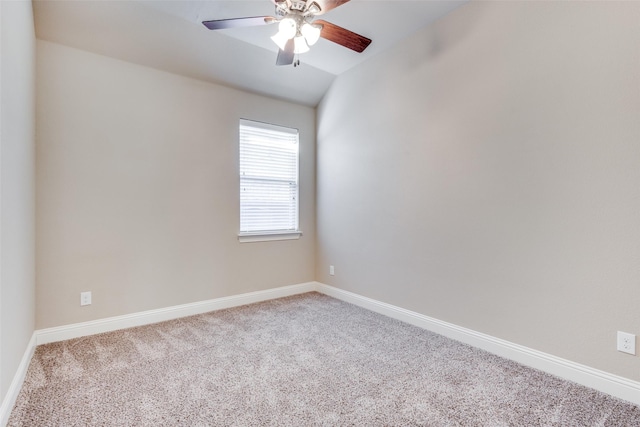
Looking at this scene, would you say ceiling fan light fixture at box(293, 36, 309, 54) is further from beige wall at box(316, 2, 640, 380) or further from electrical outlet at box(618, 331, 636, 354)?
electrical outlet at box(618, 331, 636, 354)

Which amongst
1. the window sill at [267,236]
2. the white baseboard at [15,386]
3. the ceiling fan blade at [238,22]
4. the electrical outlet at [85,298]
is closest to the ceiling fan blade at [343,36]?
the ceiling fan blade at [238,22]

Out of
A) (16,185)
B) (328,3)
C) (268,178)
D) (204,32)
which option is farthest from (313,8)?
(268,178)

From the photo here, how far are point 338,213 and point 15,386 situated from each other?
3058 millimetres

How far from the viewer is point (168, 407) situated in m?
1.76

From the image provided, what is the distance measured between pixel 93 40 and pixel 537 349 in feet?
13.8

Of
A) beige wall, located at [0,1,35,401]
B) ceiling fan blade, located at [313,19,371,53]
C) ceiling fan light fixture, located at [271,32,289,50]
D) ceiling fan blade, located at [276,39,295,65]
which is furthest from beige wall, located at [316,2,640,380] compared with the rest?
beige wall, located at [0,1,35,401]

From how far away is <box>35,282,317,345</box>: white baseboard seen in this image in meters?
2.66

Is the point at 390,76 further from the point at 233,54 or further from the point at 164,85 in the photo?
the point at 164,85

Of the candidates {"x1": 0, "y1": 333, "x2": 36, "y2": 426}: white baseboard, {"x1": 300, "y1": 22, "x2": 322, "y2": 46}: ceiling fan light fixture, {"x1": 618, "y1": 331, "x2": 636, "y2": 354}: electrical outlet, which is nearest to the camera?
{"x1": 0, "y1": 333, "x2": 36, "y2": 426}: white baseboard

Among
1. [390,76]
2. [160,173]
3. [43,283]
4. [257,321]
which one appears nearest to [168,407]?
[257,321]

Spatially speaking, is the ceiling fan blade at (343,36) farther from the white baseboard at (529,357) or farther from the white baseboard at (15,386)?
the white baseboard at (15,386)

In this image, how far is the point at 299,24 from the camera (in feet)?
6.78

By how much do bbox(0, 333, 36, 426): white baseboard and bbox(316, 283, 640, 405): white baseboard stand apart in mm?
2844

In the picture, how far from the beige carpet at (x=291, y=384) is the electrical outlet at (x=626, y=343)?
11.6 inches
